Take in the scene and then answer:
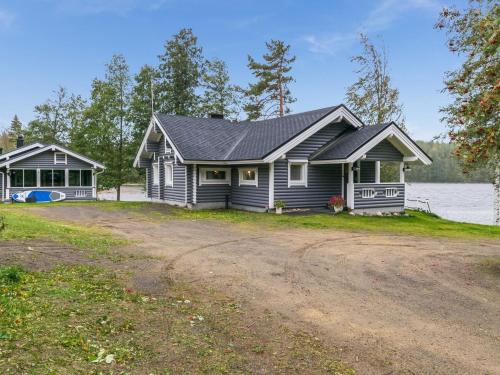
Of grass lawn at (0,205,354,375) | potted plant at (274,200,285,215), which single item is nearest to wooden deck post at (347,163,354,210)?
potted plant at (274,200,285,215)

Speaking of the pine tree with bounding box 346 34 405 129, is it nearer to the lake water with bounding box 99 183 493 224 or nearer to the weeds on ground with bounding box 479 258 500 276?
the lake water with bounding box 99 183 493 224

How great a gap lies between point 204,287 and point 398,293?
3.17 m

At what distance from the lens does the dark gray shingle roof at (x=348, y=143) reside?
17408mm

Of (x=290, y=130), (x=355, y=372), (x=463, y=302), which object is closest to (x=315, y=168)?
(x=290, y=130)

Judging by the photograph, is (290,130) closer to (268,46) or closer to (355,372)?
(355,372)

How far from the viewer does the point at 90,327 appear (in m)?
4.27

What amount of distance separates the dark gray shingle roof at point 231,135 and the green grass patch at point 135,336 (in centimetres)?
1222

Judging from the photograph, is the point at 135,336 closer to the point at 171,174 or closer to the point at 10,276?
the point at 10,276

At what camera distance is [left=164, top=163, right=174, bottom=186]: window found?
21.6 meters

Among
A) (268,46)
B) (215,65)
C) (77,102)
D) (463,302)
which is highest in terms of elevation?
(268,46)

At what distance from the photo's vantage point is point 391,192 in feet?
64.1

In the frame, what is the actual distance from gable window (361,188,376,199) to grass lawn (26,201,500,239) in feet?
4.24

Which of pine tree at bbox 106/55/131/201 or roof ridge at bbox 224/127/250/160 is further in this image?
pine tree at bbox 106/55/131/201

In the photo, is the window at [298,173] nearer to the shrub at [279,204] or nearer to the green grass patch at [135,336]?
the shrub at [279,204]
